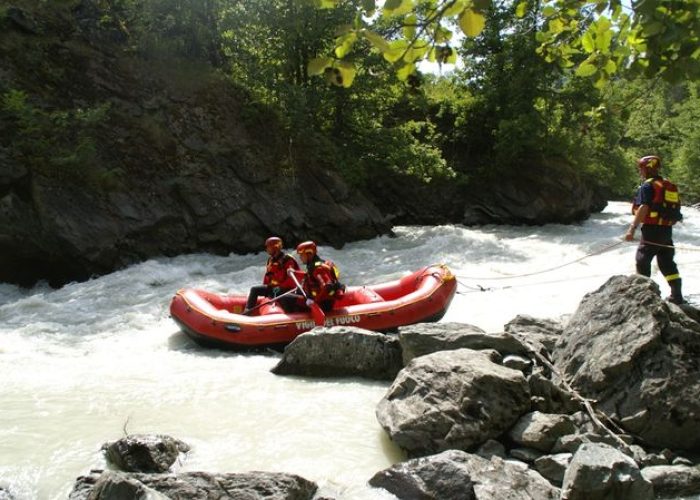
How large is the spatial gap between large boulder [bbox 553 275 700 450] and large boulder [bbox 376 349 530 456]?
0.59 metres

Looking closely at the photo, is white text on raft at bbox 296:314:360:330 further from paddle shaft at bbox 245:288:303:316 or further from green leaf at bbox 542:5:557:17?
green leaf at bbox 542:5:557:17

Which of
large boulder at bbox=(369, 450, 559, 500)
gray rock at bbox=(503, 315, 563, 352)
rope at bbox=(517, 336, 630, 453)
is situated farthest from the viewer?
gray rock at bbox=(503, 315, 563, 352)

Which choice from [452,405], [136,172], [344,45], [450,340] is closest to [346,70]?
[344,45]

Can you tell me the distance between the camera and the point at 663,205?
6145mm

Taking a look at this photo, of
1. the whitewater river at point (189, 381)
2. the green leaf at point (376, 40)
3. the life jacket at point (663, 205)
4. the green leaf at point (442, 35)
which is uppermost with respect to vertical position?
the green leaf at point (442, 35)

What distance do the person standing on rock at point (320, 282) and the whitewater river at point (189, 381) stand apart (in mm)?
969

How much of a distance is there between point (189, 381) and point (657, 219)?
191 inches

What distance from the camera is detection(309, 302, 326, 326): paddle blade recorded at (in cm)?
705

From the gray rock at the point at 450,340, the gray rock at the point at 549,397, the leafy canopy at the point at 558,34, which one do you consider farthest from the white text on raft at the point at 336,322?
the leafy canopy at the point at 558,34

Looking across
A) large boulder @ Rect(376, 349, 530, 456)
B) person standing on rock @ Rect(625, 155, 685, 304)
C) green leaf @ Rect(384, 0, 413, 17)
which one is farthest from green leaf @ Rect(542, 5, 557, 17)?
person standing on rock @ Rect(625, 155, 685, 304)

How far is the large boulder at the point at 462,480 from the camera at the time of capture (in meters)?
3.29

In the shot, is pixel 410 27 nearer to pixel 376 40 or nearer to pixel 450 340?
pixel 376 40

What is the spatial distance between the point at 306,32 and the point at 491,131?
268 inches

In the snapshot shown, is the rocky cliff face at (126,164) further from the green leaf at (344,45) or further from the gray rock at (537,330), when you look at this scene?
the green leaf at (344,45)
